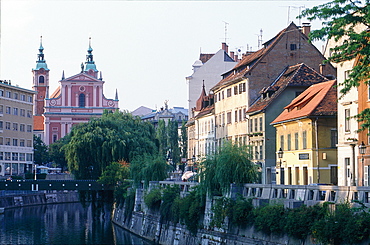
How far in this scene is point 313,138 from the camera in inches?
2029

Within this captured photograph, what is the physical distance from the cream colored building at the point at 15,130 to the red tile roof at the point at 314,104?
7283 centimetres

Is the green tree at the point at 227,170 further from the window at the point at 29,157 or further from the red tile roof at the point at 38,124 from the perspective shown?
the red tile roof at the point at 38,124

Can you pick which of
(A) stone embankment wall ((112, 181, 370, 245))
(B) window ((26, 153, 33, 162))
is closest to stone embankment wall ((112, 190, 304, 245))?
(A) stone embankment wall ((112, 181, 370, 245))

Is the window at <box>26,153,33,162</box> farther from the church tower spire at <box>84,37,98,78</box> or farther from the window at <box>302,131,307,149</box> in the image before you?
the window at <box>302,131,307,149</box>

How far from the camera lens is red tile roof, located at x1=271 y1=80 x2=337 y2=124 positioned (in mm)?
51094

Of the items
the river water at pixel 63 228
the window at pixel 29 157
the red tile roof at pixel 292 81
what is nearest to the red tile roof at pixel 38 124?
the window at pixel 29 157

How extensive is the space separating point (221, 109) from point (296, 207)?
45.3 m

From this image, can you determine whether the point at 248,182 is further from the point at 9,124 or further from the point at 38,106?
the point at 38,106

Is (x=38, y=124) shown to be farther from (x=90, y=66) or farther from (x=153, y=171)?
(x=153, y=171)

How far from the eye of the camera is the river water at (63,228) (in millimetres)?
57688

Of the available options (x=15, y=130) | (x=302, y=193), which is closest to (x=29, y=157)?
(x=15, y=130)

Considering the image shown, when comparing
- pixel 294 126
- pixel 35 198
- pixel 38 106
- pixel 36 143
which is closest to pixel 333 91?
pixel 294 126

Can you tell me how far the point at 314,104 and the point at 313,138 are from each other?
2380 millimetres

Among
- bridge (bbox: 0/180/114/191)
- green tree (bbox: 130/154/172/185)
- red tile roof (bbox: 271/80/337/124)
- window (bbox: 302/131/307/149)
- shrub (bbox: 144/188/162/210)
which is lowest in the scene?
shrub (bbox: 144/188/162/210)
